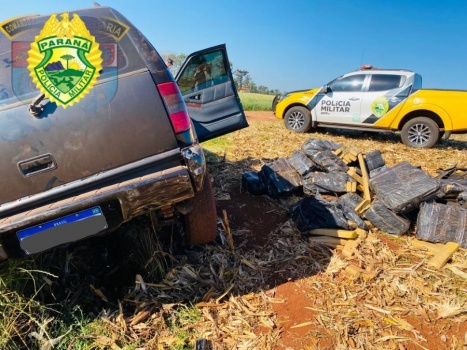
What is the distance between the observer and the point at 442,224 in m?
2.93

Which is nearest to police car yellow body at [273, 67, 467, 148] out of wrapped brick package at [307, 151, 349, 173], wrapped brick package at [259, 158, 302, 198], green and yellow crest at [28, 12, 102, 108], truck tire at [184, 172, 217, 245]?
wrapped brick package at [307, 151, 349, 173]

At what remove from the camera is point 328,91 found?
8.07m

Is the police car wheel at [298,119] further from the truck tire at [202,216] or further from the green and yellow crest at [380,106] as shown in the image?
the truck tire at [202,216]

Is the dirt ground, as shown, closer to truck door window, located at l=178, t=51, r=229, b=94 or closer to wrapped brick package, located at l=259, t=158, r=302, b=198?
wrapped brick package, located at l=259, t=158, r=302, b=198

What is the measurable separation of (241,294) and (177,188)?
1122mm

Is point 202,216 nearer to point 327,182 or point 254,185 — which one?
point 254,185

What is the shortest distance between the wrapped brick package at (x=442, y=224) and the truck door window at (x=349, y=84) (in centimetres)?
545

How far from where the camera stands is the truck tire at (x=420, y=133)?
22.7 ft

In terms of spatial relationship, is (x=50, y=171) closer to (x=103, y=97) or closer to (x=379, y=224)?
(x=103, y=97)

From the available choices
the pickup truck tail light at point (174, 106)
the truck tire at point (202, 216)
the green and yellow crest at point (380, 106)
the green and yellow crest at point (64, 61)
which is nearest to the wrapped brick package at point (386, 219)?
the truck tire at point (202, 216)

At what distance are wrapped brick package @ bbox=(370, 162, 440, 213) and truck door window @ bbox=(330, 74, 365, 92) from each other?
15.8ft

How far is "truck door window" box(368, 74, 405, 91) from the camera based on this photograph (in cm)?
716

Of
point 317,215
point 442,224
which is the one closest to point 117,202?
point 317,215

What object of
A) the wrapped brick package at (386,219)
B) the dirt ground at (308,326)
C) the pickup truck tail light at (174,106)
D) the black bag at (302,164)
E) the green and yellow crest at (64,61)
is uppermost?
the green and yellow crest at (64,61)
